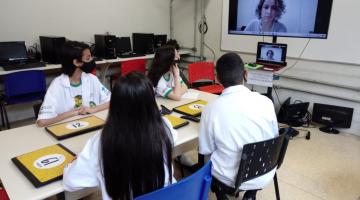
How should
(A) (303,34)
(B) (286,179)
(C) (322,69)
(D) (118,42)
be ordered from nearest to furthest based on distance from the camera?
(B) (286,179) < (A) (303,34) < (C) (322,69) < (D) (118,42)

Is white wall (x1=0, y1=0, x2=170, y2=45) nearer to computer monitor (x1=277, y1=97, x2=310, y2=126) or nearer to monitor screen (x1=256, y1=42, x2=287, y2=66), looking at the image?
monitor screen (x1=256, y1=42, x2=287, y2=66)

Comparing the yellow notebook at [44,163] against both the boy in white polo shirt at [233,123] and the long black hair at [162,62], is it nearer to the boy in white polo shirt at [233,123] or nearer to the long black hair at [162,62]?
the boy in white polo shirt at [233,123]

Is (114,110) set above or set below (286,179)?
above

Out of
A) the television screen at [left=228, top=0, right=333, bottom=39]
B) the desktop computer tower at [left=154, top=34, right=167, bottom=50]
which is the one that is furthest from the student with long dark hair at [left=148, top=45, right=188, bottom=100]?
the desktop computer tower at [left=154, top=34, right=167, bottom=50]

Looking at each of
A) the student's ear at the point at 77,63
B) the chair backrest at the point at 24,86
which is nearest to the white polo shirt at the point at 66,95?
the student's ear at the point at 77,63

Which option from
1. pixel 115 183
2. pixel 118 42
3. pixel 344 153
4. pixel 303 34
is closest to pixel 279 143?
pixel 115 183

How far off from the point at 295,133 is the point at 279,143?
2.01 metres

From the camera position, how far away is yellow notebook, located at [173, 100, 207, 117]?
1.83 meters

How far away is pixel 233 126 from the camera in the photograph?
130cm

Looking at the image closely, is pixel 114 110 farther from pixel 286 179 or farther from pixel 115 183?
pixel 286 179

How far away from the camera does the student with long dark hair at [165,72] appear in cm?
227

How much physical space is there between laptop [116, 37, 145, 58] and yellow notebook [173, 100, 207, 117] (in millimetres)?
2410

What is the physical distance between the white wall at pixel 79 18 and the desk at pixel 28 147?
247cm

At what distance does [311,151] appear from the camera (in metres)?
2.84
